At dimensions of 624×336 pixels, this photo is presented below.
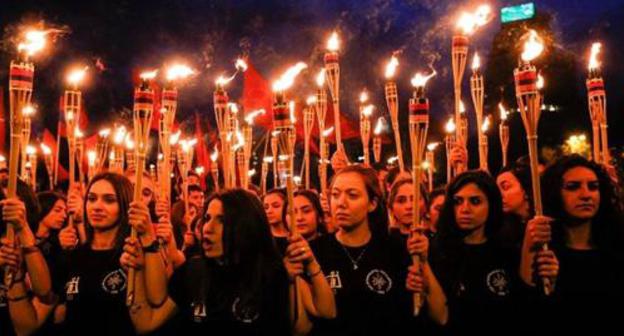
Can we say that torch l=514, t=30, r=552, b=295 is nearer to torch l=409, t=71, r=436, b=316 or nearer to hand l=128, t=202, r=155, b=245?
torch l=409, t=71, r=436, b=316

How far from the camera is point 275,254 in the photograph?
15.9 ft

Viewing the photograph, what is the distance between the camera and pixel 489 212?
540cm

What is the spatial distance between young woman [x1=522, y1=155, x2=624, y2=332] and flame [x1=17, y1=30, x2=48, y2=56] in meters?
4.13

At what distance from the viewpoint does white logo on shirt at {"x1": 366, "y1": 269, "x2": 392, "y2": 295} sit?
4910 mm

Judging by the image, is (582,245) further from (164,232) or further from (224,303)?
(164,232)

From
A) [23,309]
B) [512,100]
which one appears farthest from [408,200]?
[512,100]

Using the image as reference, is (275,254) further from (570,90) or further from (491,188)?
(570,90)

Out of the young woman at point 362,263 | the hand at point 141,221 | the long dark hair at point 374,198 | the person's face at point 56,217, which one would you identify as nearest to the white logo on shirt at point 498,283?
the young woman at point 362,263

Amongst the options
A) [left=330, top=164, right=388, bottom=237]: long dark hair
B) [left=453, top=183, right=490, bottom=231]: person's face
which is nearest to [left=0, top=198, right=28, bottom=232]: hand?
[left=330, top=164, right=388, bottom=237]: long dark hair

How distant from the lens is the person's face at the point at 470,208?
532cm

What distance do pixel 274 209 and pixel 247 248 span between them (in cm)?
250

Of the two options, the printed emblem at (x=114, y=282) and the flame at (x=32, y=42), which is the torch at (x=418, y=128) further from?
the flame at (x=32, y=42)

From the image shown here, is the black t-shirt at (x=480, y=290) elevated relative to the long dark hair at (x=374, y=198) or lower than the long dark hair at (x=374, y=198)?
lower

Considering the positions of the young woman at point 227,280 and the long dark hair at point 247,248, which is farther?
the long dark hair at point 247,248
